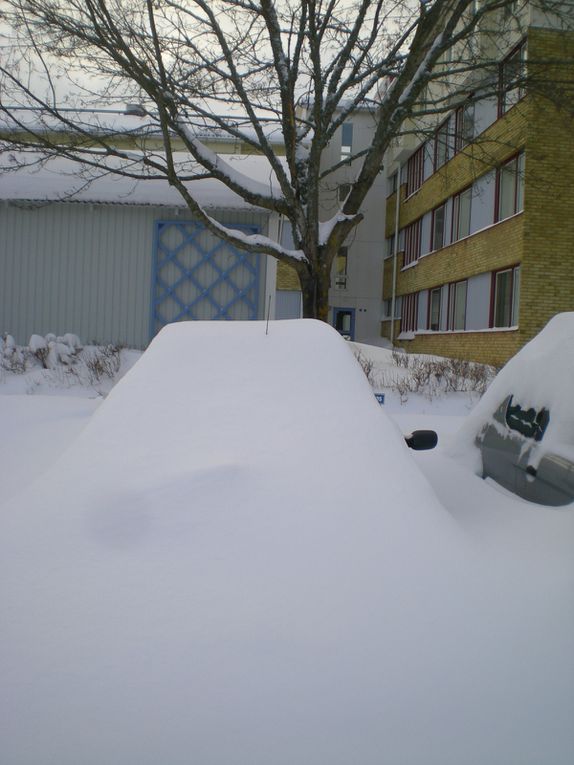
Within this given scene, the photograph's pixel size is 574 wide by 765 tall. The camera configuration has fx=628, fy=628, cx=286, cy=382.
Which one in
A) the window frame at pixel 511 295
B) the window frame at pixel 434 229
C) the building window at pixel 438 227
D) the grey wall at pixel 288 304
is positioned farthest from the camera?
the building window at pixel 438 227

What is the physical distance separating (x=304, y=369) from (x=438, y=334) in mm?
16770

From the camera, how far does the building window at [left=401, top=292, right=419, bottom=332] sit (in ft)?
71.7

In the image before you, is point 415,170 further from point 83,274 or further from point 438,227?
point 83,274

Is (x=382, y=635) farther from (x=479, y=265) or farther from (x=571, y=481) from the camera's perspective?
(x=479, y=265)

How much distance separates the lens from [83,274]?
13.6m

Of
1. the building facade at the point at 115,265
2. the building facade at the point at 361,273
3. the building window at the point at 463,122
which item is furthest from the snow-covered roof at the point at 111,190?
the building facade at the point at 361,273

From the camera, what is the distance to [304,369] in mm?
2590

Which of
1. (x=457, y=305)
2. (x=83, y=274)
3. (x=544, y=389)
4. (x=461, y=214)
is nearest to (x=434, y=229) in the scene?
(x=461, y=214)

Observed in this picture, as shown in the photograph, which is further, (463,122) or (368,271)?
(368,271)

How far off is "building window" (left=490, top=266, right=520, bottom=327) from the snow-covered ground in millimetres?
12922

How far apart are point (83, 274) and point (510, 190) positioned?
1009cm

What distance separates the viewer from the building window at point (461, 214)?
58.1 ft

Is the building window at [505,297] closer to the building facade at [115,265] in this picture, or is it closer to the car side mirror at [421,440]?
the building facade at [115,265]

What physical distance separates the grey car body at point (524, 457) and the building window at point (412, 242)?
1940cm
